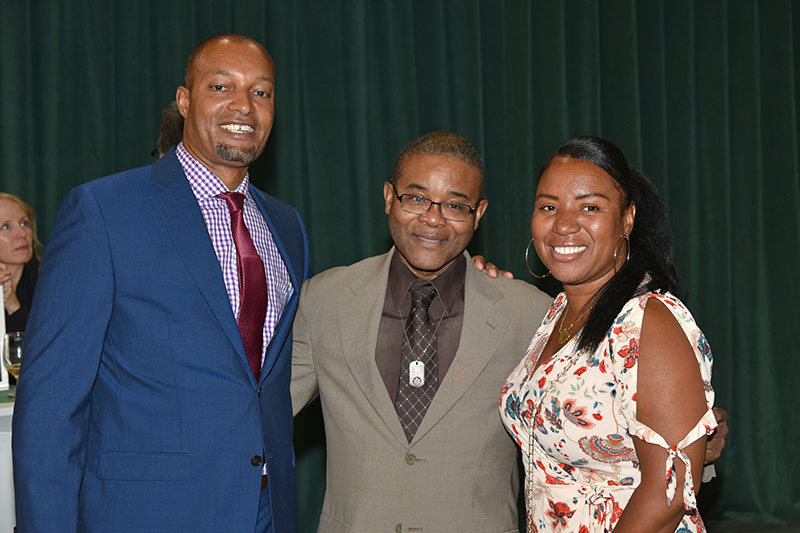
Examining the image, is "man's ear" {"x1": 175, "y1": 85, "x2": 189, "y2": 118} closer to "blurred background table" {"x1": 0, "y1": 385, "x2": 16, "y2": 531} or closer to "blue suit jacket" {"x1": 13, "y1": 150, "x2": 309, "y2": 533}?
"blue suit jacket" {"x1": 13, "y1": 150, "x2": 309, "y2": 533}

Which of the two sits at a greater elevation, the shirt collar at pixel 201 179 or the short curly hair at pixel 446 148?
the short curly hair at pixel 446 148

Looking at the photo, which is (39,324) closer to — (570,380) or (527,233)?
(570,380)

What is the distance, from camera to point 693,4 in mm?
4902

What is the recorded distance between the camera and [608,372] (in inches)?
66.6

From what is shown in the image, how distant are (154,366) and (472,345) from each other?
33.3 inches

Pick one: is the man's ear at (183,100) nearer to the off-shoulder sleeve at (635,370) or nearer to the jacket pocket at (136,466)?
the jacket pocket at (136,466)

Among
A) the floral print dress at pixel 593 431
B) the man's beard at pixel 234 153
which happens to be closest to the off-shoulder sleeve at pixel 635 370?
the floral print dress at pixel 593 431

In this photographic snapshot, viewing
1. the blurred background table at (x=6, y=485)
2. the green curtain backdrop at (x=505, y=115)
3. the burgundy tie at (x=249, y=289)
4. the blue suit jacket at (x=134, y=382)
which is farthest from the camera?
the green curtain backdrop at (x=505, y=115)

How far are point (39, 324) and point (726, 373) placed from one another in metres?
4.40

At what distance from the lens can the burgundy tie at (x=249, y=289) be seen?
74.3 inches

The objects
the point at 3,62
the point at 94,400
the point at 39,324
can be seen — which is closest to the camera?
the point at 39,324

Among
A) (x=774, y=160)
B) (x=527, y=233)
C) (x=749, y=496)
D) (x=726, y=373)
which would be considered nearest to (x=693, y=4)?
(x=774, y=160)

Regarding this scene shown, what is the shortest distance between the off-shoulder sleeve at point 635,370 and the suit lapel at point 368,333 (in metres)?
0.62

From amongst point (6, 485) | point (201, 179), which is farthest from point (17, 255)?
point (201, 179)
